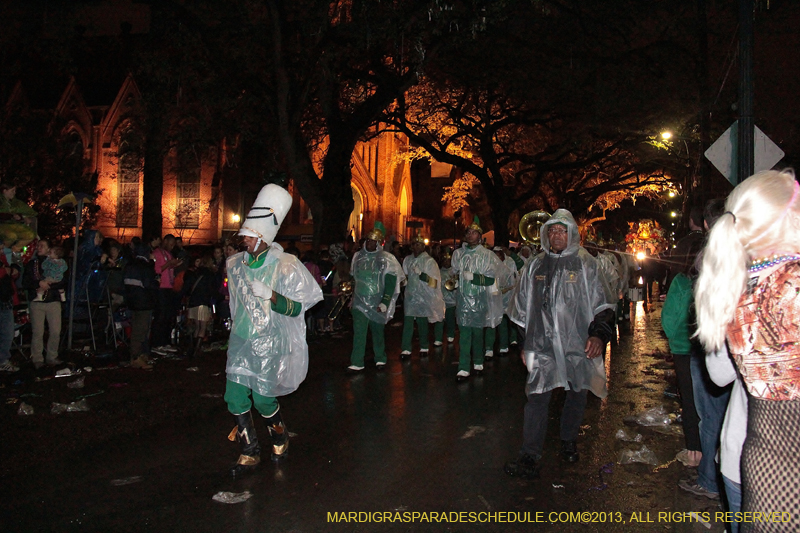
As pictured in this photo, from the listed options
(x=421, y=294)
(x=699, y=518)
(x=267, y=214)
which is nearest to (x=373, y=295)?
(x=421, y=294)

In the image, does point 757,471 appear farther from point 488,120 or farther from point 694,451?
point 488,120

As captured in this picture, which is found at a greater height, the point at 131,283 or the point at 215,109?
the point at 215,109

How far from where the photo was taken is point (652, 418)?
7.44 m

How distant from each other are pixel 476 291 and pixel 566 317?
174 inches

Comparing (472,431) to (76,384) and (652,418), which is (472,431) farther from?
(76,384)

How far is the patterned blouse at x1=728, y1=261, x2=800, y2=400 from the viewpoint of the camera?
2348mm

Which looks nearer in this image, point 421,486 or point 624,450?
point 421,486

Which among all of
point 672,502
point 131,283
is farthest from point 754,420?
point 131,283

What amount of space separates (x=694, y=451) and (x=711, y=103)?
1331cm

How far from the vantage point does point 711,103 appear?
16.6 meters

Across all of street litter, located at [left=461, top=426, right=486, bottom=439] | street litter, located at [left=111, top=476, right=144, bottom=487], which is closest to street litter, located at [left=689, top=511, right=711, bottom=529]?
street litter, located at [left=461, top=426, right=486, bottom=439]

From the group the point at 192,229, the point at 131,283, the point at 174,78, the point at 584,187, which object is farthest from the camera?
the point at 584,187

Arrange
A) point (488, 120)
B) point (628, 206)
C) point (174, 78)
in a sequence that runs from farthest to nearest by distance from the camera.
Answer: point (628, 206)
point (488, 120)
point (174, 78)

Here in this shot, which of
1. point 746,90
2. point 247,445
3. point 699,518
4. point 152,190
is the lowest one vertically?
point 699,518
